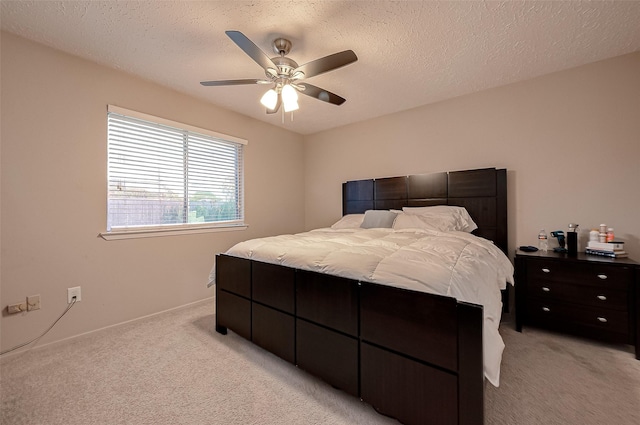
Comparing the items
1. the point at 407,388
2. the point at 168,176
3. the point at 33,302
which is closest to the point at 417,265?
the point at 407,388

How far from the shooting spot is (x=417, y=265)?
4.30 feet

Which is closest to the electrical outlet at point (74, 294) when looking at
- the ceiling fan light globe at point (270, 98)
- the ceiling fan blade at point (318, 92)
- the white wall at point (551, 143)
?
the ceiling fan light globe at point (270, 98)

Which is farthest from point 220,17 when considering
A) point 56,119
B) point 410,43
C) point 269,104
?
point 56,119

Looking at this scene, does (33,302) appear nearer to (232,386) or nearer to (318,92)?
(232,386)

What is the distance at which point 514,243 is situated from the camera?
8.81ft

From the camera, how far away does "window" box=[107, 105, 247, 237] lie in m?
2.44

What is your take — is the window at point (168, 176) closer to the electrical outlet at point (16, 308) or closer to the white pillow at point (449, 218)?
the electrical outlet at point (16, 308)

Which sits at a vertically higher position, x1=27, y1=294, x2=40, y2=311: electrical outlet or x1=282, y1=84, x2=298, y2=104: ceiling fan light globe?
x1=282, y1=84, x2=298, y2=104: ceiling fan light globe

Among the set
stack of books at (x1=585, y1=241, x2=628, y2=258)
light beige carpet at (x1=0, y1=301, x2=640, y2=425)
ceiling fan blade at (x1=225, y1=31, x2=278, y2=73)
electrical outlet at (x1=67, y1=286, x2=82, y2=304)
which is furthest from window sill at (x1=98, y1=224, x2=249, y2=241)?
stack of books at (x1=585, y1=241, x2=628, y2=258)

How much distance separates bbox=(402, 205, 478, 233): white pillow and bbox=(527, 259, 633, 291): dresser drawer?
2.04ft

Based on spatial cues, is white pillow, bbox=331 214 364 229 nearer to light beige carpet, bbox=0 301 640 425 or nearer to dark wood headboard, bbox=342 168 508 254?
dark wood headboard, bbox=342 168 508 254

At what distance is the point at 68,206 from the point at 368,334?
251 cm

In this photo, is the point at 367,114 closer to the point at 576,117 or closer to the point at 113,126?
the point at 576,117

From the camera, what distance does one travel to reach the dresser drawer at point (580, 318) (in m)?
1.93
